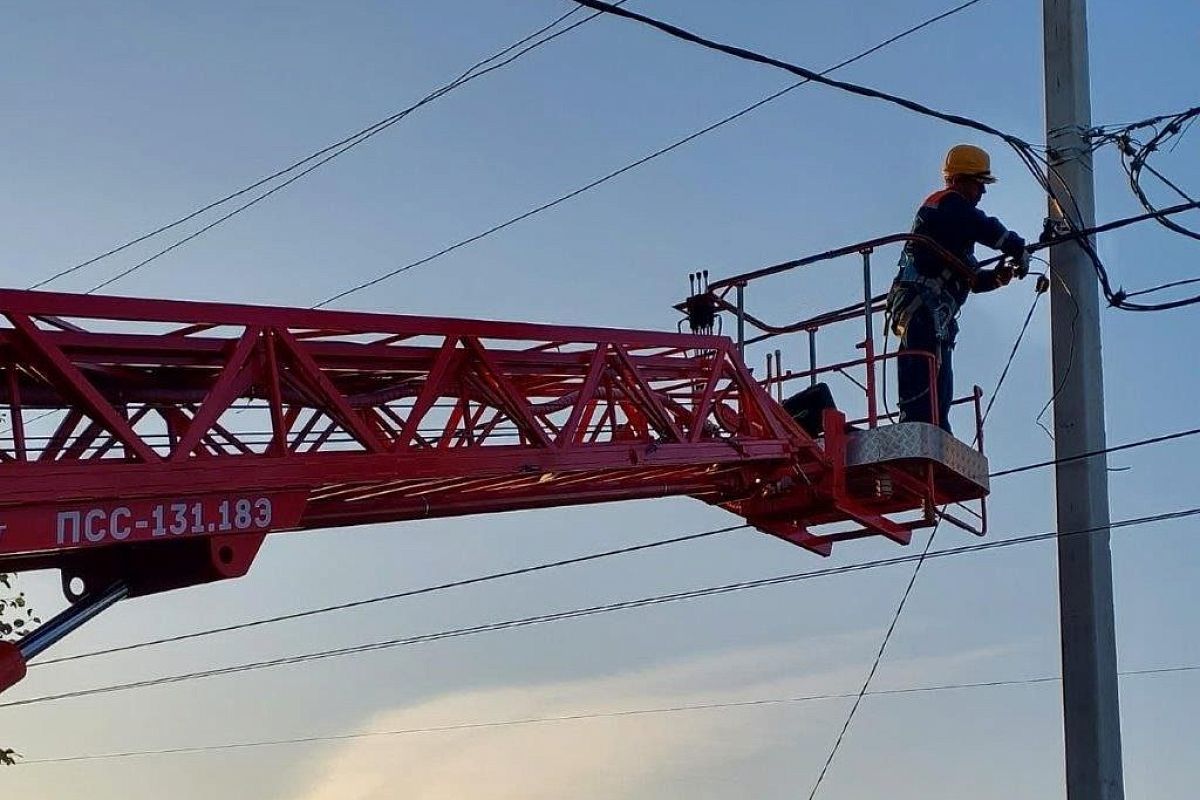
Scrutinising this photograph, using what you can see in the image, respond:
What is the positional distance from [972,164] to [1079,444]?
3320mm

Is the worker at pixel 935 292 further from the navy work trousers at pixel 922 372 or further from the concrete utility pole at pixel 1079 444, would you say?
the concrete utility pole at pixel 1079 444

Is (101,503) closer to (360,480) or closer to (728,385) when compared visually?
(360,480)

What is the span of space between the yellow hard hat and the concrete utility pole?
177cm

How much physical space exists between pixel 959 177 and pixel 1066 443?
3.22 metres

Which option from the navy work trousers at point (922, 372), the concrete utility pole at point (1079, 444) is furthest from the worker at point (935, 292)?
the concrete utility pole at point (1079, 444)

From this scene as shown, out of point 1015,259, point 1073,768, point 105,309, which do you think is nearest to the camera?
point 105,309

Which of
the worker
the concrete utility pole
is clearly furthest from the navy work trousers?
the concrete utility pole

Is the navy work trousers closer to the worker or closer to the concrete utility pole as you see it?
the worker

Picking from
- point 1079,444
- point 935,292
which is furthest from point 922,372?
point 1079,444

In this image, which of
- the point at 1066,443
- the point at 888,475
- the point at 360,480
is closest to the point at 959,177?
the point at 888,475

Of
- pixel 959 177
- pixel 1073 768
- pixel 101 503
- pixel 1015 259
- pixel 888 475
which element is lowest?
pixel 1073 768

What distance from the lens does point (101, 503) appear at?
28.7 feet

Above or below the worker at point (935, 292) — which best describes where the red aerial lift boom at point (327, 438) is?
below

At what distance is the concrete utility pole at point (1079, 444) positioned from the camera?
10289 millimetres
